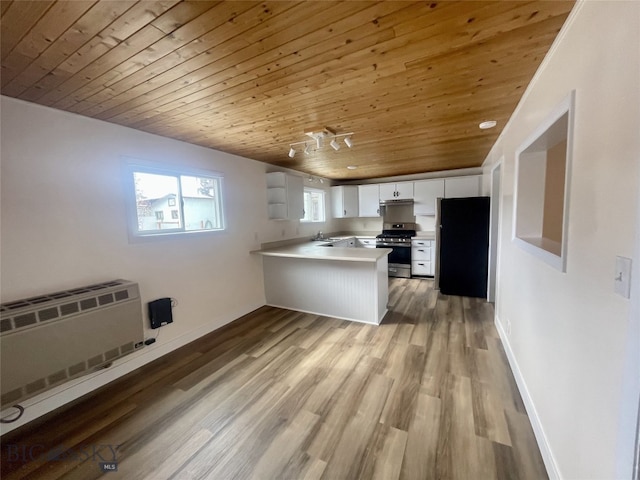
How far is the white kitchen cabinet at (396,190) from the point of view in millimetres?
5406

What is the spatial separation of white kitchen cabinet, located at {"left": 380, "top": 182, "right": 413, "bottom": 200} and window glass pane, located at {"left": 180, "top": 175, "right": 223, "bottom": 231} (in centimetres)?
364

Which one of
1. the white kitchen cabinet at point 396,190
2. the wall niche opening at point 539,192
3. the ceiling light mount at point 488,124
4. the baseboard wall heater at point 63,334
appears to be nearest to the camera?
the baseboard wall heater at point 63,334

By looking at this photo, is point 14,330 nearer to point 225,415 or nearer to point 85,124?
point 225,415

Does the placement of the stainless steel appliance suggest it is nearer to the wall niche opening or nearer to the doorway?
the doorway

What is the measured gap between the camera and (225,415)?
6.05 feet

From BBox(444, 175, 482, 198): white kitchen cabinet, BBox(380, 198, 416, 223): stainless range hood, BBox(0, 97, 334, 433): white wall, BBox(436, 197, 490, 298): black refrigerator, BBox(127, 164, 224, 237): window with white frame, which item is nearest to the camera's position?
BBox(0, 97, 334, 433): white wall

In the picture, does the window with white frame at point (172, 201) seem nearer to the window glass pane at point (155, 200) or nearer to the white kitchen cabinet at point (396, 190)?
the window glass pane at point (155, 200)

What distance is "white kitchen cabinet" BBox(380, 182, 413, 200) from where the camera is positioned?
5.41 m

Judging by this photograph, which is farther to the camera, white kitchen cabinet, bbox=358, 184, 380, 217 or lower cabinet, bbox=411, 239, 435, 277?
white kitchen cabinet, bbox=358, 184, 380, 217

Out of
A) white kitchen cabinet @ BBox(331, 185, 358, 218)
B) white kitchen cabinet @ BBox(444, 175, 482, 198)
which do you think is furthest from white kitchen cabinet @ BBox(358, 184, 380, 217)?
white kitchen cabinet @ BBox(444, 175, 482, 198)

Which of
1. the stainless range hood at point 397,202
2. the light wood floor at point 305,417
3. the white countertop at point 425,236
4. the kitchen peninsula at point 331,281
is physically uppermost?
the stainless range hood at point 397,202

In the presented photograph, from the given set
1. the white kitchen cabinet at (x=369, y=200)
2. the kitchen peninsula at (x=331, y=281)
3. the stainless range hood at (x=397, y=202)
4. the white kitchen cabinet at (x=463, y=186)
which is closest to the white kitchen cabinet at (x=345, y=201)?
the white kitchen cabinet at (x=369, y=200)

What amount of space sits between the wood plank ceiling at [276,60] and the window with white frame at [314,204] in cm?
296

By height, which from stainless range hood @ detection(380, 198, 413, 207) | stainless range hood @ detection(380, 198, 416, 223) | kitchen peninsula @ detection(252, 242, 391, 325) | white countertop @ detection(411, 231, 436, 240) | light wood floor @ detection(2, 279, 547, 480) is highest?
stainless range hood @ detection(380, 198, 413, 207)
